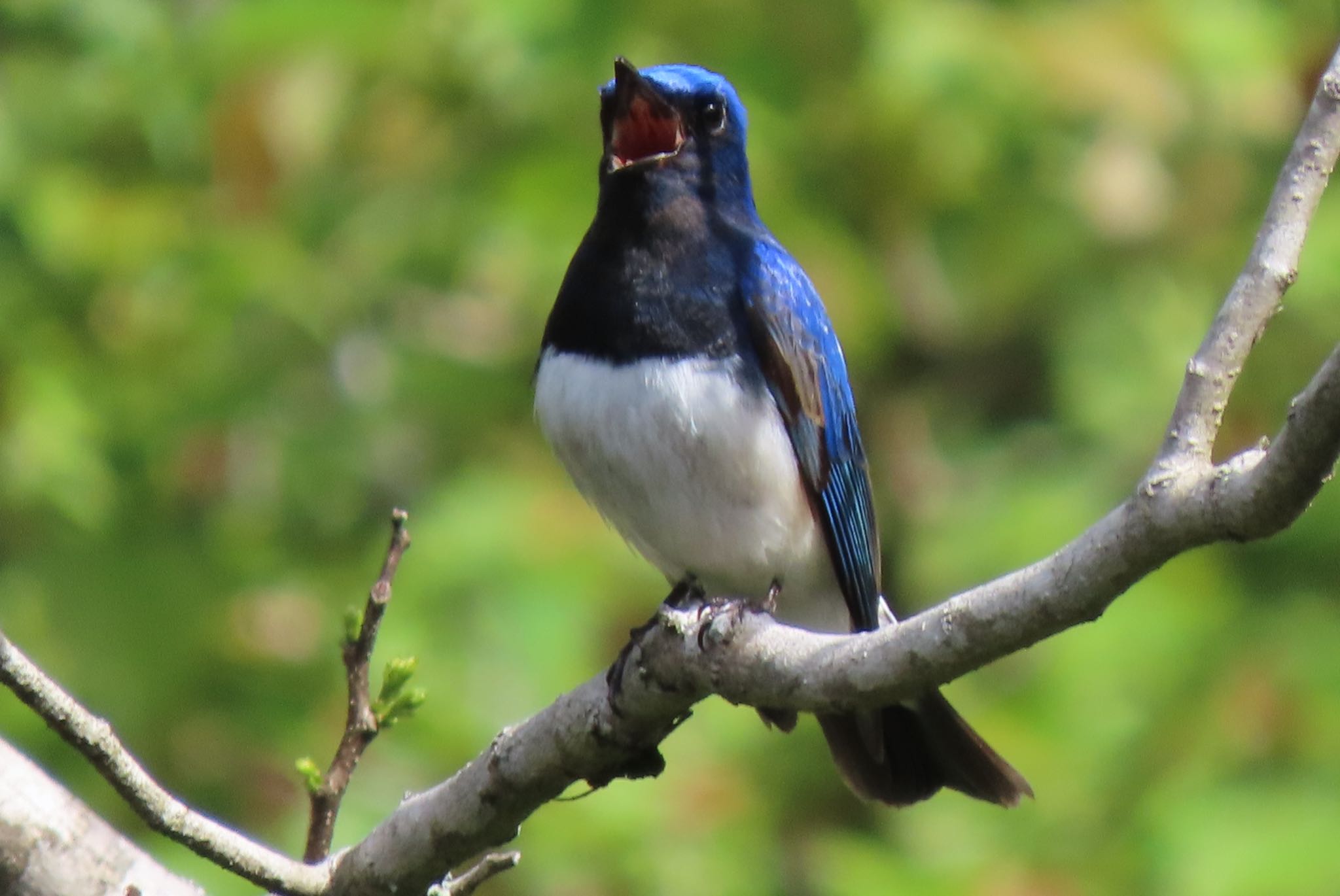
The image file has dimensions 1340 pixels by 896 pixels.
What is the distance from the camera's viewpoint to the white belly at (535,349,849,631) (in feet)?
12.9

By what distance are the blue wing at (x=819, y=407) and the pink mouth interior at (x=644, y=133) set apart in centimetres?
37

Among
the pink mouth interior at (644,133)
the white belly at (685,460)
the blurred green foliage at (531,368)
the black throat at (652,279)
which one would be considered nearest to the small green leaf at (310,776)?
the white belly at (685,460)

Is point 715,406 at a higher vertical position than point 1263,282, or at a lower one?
higher

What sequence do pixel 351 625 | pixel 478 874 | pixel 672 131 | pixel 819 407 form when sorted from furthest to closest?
1. pixel 672 131
2. pixel 819 407
3. pixel 351 625
4. pixel 478 874

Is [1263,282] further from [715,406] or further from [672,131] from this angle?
[672,131]

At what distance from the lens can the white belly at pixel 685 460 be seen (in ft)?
12.9

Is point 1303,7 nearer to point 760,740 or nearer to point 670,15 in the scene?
point 670,15

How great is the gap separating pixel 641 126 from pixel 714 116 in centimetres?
19

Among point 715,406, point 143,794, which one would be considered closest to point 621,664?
point 715,406

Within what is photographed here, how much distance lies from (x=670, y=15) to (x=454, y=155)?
1207 millimetres

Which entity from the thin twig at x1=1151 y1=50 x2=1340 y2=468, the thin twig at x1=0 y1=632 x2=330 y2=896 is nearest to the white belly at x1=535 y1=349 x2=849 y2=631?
the thin twig at x1=0 y1=632 x2=330 y2=896

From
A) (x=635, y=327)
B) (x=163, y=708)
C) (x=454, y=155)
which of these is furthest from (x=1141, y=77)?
(x=163, y=708)

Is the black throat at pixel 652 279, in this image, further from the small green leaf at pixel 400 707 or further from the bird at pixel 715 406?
the small green leaf at pixel 400 707

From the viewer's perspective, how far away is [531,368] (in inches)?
264
